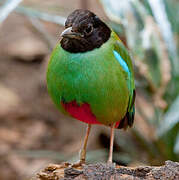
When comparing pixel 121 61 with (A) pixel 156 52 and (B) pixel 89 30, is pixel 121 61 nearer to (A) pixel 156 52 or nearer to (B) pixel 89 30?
(B) pixel 89 30

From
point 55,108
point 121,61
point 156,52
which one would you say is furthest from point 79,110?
point 55,108

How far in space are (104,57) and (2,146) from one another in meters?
3.44

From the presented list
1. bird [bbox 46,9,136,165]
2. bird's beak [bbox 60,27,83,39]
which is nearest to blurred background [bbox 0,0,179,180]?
bird [bbox 46,9,136,165]

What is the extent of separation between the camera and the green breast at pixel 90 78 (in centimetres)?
279

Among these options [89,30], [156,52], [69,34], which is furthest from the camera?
[156,52]

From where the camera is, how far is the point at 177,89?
481 centimetres

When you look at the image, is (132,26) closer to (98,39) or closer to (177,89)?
(177,89)

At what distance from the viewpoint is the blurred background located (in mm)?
4319

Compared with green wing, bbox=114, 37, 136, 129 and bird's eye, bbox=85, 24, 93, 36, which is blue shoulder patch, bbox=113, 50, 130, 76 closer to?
green wing, bbox=114, 37, 136, 129

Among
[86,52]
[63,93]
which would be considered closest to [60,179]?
[63,93]

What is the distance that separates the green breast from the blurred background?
127 centimetres

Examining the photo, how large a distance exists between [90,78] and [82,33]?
0.28 metres

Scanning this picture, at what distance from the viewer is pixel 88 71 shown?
2.79m

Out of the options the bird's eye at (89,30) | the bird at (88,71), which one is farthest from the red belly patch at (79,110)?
the bird's eye at (89,30)
